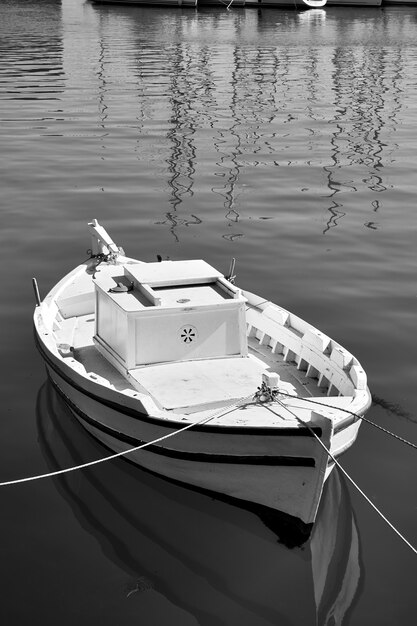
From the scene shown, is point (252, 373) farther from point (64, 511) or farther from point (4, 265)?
point (4, 265)

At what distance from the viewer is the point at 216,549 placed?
40.1 feet

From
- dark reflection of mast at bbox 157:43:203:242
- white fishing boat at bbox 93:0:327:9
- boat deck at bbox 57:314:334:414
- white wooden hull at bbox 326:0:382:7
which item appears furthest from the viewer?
white wooden hull at bbox 326:0:382:7

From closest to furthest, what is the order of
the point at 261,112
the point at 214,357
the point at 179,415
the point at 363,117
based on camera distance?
the point at 179,415 → the point at 214,357 → the point at 363,117 → the point at 261,112

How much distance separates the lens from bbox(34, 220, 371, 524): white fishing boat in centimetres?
1191

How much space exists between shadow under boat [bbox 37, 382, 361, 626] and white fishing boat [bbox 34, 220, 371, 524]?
0.43m

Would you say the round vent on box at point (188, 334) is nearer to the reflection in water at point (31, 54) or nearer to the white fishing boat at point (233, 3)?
the reflection in water at point (31, 54)

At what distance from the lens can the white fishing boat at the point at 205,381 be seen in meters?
11.9

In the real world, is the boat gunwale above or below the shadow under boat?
above

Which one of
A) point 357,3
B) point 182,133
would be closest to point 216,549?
point 182,133

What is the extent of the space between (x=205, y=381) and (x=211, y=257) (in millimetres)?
9633

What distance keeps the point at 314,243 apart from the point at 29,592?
14.9 m

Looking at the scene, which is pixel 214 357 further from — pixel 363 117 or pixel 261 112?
pixel 261 112

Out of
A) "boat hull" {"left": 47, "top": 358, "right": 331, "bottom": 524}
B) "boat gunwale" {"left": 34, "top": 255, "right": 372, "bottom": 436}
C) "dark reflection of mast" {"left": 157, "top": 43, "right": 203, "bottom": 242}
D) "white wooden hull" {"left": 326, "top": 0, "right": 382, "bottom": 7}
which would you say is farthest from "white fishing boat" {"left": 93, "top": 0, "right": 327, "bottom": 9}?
"boat hull" {"left": 47, "top": 358, "right": 331, "bottom": 524}

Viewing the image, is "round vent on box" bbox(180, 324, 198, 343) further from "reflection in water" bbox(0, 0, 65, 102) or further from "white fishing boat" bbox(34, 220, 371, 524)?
"reflection in water" bbox(0, 0, 65, 102)
